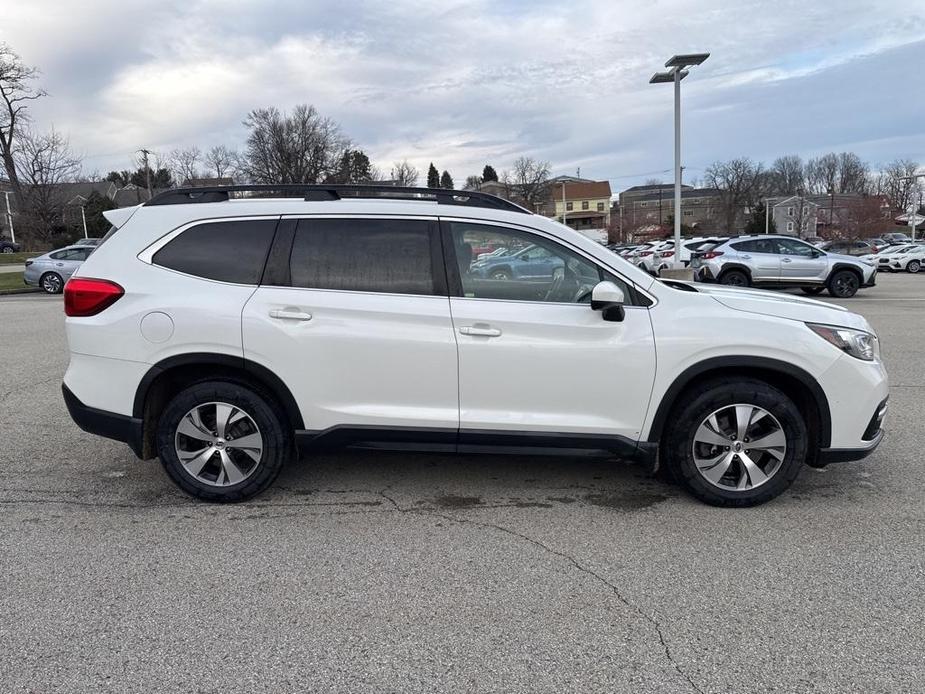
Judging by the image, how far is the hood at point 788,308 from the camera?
3.83 m

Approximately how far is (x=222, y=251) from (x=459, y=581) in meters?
2.40

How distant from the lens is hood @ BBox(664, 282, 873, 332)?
383cm

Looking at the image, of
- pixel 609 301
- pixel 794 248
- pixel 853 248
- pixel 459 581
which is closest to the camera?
pixel 459 581

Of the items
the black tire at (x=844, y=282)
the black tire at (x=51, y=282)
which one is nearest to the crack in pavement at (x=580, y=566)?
the black tire at (x=844, y=282)

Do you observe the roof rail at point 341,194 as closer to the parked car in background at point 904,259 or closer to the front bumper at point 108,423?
the front bumper at point 108,423

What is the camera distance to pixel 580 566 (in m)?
3.26

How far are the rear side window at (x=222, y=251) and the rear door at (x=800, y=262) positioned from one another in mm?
16040

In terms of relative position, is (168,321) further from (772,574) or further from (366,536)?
(772,574)

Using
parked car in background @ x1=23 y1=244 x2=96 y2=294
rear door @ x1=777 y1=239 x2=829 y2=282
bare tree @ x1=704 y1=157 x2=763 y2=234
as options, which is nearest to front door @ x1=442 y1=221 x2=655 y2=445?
rear door @ x1=777 y1=239 x2=829 y2=282

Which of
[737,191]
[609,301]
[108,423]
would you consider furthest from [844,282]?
[737,191]

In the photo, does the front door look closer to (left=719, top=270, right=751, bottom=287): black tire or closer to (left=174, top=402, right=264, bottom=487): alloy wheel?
(left=174, top=402, right=264, bottom=487): alloy wheel

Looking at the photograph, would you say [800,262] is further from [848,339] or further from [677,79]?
[848,339]

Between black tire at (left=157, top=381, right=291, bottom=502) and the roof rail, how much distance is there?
1221 millimetres

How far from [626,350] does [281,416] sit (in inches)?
82.4
